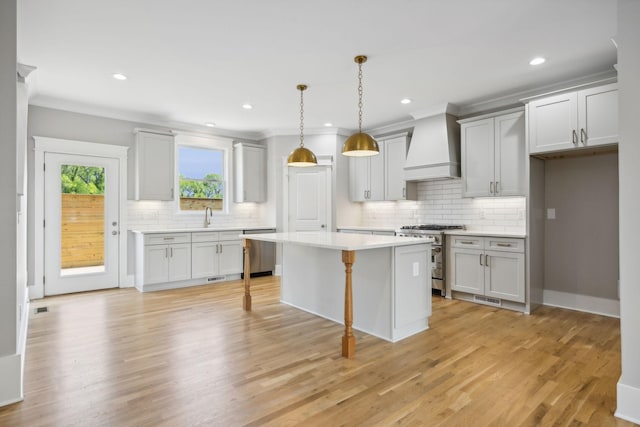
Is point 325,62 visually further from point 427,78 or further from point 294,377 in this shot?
point 294,377

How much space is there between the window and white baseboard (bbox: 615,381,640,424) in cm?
604

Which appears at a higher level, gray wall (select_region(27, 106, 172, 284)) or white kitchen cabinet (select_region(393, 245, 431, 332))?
gray wall (select_region(27, 106, 172, 284))

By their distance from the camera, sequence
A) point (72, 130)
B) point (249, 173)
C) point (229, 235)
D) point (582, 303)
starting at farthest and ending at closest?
1. point (249, 173)
2. point (229, 235)
3. point (72, 130)
4. point (582, 303)

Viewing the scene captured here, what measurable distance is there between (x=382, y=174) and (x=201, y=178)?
3275mm

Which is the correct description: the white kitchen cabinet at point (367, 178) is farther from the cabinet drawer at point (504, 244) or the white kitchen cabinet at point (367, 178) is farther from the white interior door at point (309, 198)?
the cabinet drawer at point (504, 244)

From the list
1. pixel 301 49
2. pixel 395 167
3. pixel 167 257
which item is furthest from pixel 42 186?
pixel 395 167

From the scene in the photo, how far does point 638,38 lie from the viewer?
2.05 metres

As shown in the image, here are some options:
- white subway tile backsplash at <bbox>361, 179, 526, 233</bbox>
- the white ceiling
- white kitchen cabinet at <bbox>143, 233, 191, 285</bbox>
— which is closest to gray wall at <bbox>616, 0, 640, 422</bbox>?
the white ceiling

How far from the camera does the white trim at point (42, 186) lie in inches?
193

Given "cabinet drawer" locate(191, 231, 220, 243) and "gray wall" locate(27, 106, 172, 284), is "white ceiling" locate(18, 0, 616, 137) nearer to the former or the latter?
"gray wall" locate(27, 106, 172, 284)

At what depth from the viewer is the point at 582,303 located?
167 inches

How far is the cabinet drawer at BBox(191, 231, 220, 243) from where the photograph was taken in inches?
230

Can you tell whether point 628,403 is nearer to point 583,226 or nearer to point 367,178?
point 583,226

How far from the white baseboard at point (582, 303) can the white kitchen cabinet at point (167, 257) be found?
5115 millimetres
